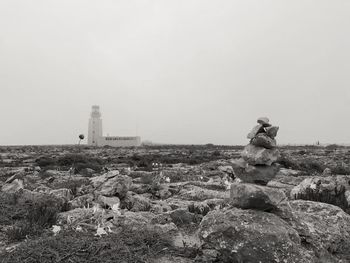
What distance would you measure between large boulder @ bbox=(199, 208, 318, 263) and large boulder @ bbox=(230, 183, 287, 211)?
0.37 feet

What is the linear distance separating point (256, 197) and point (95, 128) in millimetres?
106384

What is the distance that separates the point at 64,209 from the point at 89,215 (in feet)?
4.72

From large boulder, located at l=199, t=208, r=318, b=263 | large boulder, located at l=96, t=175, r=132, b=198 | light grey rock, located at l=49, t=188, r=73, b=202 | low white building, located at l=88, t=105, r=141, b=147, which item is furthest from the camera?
low white building, located at l=88, t=105, r=141, b=147

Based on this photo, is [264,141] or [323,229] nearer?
[264,141]

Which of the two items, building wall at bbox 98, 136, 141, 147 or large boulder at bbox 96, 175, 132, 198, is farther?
building wall at bbox 98, 136, 141, 147

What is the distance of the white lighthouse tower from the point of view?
108250 mm

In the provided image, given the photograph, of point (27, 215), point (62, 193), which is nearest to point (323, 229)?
point (27, 215)

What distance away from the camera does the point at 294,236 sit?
227 inches

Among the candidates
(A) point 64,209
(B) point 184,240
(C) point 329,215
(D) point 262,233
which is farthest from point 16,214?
(C) point 329,215

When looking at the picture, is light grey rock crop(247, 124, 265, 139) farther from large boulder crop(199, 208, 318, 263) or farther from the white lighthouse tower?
the white lighthouse tower

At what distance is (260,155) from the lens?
6.41 meters

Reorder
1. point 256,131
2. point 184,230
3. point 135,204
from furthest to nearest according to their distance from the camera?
point 135,204, point 184,230, point 256,131

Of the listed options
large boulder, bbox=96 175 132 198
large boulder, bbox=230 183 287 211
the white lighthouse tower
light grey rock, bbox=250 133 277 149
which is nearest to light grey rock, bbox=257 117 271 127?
light grey rock, bbox=250 133 277 149

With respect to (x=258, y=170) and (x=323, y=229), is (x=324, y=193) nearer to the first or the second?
(x=323, y=229)
